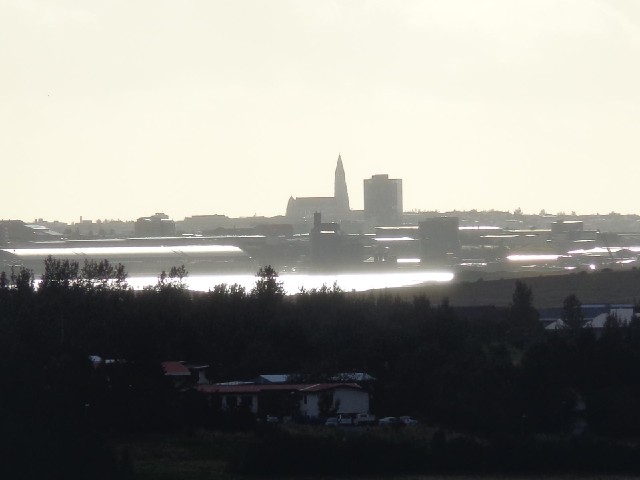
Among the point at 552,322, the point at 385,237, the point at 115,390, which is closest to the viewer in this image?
the point at 115,390

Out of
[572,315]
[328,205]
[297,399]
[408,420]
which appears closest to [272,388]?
[297,399]

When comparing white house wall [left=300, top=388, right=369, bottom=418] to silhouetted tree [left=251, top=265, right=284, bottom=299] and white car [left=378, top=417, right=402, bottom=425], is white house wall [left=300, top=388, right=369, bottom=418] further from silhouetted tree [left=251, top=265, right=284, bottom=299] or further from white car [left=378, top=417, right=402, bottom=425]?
silhouetted tree [left=251, top=265, right=284, bottom=299]

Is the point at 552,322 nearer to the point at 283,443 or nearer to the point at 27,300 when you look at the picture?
the point at 27,300

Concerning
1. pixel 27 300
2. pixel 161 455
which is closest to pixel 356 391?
pixel 161 455

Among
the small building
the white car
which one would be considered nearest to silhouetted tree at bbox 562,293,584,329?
the small building

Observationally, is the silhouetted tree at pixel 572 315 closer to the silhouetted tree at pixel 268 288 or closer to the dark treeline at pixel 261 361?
the dark treeline at pixel 261 361

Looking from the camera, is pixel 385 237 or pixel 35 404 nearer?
pixel 35 404

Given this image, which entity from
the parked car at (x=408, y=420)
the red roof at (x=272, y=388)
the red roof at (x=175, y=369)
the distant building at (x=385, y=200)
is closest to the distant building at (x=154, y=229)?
the distant building at (x=385, y=200)
